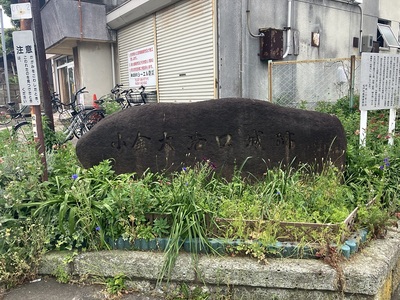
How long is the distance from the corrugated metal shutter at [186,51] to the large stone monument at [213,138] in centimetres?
450

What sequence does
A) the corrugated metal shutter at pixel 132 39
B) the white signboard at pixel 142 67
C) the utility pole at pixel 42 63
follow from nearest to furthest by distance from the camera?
the utility pole at pixel 42 63, the corrugated metal shutter at pixel 132 39, the white signboard at pixel 142 67

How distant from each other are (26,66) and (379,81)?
4.29m

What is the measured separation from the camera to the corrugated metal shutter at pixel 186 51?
→ 8.39 metres

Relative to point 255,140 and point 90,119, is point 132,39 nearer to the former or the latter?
point 90,119

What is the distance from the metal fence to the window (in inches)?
133

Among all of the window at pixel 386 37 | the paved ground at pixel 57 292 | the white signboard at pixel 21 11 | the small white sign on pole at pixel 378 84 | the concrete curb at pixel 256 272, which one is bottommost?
the paved ground at pixel 57 292

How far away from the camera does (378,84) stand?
14.5 feet

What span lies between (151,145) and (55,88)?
17435 millimetres

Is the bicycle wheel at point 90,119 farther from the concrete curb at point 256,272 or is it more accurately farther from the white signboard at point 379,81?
the white signboard at point 379,81

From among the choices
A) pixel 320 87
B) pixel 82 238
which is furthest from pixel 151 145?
pixel 320 87

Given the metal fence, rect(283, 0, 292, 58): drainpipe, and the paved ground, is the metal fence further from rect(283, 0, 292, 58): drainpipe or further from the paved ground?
the paved ground

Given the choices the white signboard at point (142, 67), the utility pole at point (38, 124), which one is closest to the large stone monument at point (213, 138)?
the utility pole at point (38, 124)

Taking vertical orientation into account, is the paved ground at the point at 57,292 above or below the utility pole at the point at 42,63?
below

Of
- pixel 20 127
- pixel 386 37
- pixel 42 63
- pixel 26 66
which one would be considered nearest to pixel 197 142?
pixel 26 66
